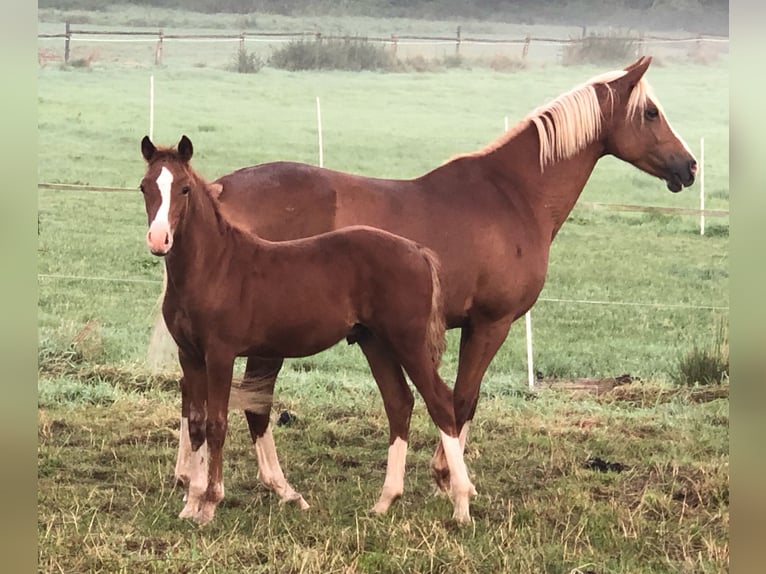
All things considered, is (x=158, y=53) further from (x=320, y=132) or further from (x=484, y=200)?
(x=484, y=200)

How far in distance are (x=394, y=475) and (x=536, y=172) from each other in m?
1.41

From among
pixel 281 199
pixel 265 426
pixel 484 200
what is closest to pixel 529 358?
pixel 484 200

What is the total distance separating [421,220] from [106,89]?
2150 millimetres

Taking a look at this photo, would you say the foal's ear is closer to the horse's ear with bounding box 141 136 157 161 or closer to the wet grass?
the wet grass

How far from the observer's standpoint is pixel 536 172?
3.76 metres

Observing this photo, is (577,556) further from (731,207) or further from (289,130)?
(289,130)

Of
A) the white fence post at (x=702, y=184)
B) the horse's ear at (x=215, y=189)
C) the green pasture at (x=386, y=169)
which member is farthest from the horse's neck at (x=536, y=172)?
the white fence post at (x=702, y=184)

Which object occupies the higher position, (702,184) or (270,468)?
(702,184)

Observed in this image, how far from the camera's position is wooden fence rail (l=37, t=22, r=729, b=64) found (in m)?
4.47

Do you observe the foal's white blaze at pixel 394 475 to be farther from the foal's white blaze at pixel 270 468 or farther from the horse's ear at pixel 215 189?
the horse's ear at pixel 215 189

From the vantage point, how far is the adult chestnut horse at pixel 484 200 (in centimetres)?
349

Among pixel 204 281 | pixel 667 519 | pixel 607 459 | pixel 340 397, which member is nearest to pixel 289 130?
pixel 340 397

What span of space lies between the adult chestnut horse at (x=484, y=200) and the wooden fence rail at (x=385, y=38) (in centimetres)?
101

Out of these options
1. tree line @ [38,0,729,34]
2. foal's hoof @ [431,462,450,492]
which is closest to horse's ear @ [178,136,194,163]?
foal's hoof @ [431,462,450,492]
